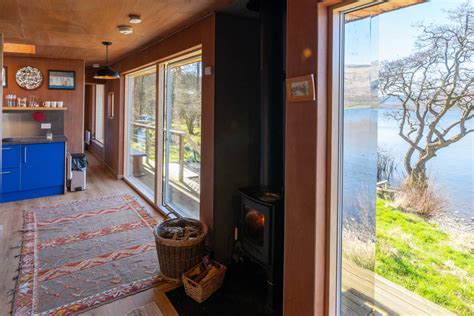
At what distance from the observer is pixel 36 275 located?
2.74 m

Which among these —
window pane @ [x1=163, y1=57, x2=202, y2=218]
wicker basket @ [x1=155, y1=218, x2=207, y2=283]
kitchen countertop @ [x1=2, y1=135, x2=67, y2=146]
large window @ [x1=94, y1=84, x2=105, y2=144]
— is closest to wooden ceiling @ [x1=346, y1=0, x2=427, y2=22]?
wicker basket @ [x1=155, y1=218, x2=207, y2=283]

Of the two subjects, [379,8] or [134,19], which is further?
[134,19]

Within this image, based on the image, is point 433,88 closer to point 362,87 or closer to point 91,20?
point 362,87

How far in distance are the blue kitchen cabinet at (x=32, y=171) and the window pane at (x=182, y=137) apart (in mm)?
2128

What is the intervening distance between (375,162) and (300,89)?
59 centimetres

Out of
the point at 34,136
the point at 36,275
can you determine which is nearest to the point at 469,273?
the point at 36,275

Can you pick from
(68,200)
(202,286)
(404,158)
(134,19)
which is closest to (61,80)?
(68,200)

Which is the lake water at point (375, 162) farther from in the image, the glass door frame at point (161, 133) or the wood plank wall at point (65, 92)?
the wood plank wall at point (65, 92)

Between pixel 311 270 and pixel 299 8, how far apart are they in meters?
1.51

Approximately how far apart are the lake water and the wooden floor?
1573mm

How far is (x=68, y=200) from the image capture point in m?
5.00

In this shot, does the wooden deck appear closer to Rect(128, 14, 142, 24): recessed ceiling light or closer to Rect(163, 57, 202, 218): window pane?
Rect(163, 57, 202, 218): window pane

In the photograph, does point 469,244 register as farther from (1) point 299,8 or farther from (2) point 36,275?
(2) point 36,275

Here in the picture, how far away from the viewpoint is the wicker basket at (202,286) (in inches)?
94.6
